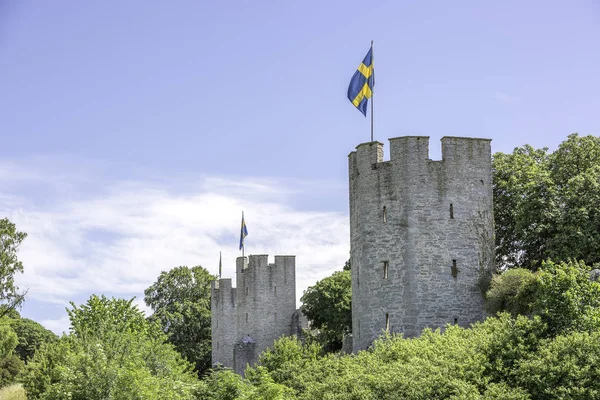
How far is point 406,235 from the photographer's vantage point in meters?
36.2

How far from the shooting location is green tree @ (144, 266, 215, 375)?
71500 mm

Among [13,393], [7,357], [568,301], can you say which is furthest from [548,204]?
[7,357]


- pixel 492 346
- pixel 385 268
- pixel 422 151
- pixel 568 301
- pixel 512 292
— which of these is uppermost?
pixel 422 151

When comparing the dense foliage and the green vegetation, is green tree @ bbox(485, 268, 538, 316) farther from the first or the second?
the dense foliage

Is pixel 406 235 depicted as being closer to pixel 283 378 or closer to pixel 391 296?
pixel 391 296

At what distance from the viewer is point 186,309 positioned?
240 feet

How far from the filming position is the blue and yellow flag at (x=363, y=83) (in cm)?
3878

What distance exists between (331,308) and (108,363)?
28.8m

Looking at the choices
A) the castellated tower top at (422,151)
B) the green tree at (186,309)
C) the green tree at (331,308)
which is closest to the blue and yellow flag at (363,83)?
the castellated tower top at (422,151)

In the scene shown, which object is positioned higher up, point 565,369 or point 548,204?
point 548,204

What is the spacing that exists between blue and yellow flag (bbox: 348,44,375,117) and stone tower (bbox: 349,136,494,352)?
84.6 inches

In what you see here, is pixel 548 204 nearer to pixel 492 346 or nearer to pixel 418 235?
pixel 418 235

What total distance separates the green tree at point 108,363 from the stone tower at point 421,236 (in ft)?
25.4

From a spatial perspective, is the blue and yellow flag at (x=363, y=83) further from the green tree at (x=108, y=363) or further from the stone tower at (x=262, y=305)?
the stone tower at (x=262, y=305)
